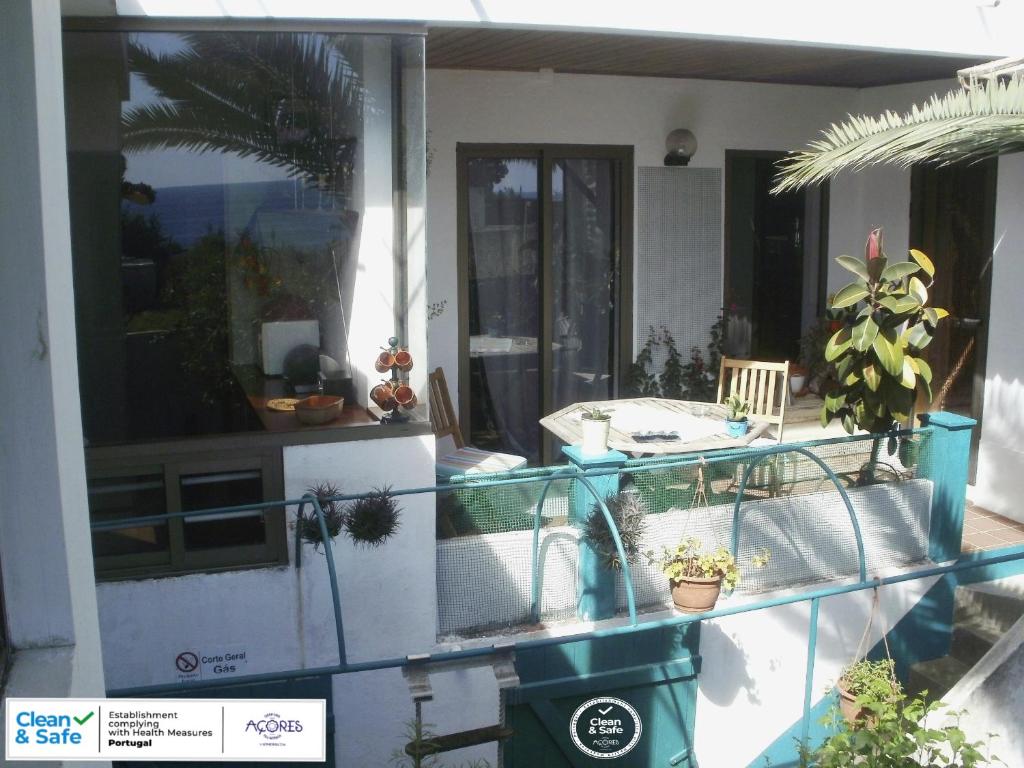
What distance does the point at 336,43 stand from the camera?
5.21 metres

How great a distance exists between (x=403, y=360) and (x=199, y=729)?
322cm

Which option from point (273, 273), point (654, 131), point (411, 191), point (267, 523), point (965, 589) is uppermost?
point (654, 131)

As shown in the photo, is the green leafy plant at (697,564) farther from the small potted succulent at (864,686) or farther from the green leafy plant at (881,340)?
the green leafy plant at (881,340)

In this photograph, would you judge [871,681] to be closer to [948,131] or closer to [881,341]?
[881,341]

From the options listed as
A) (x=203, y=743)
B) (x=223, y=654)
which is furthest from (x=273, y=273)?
(x=203, y=743)

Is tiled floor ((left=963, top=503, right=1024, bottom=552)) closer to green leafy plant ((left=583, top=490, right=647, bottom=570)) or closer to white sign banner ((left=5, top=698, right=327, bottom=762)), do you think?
green leafy plant ((left=583, top=490, right=647, bottom=570))

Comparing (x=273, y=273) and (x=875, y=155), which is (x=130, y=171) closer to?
(x=273, y=273)

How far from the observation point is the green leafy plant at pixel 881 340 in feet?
18.5

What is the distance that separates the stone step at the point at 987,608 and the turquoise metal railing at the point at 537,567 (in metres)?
1.19

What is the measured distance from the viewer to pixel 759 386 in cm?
742

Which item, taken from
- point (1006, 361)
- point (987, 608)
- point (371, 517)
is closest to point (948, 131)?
point (1006, 361)

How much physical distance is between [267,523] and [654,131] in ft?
14.4

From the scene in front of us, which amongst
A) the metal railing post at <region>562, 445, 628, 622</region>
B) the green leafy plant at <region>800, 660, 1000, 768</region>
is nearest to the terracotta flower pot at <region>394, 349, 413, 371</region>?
the metal railing post at <region>562, 445, 628, 622</region>

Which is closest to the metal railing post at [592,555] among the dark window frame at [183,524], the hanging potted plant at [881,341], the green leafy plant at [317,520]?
the green leafy plant at [317,520]
